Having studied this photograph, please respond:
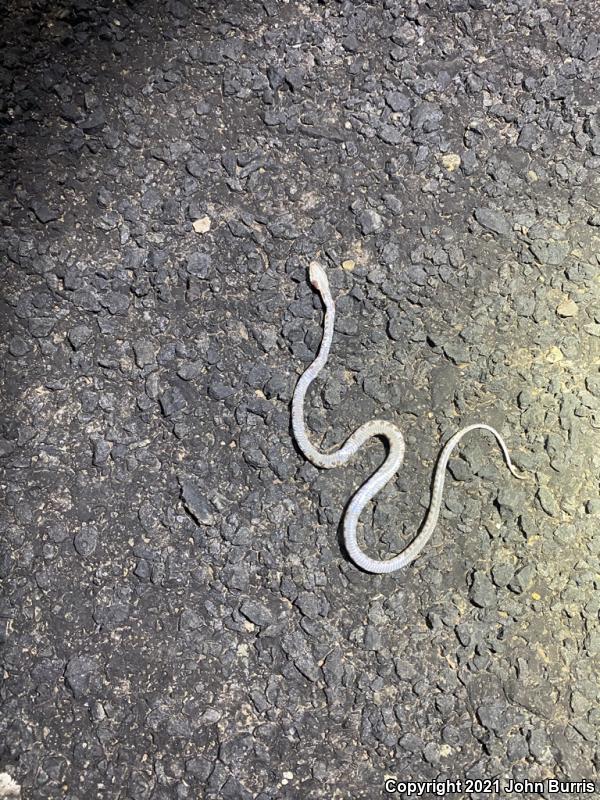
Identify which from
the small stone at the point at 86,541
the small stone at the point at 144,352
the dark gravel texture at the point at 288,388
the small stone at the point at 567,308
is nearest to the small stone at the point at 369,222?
the dark gravel texture at the point at 288,388

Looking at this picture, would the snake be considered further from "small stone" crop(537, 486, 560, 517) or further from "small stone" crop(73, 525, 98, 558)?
"small stone" crop(73, 525, 98, 558)

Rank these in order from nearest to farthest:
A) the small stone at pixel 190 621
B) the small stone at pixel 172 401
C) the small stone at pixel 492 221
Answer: the small stone at pixel 190 621
the small stone at pixel 172 401
the small stone at pixel 492 221

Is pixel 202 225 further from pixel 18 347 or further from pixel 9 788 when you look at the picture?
pixel 9 788

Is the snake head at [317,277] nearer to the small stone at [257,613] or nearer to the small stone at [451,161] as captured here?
the small stone at [451,161]

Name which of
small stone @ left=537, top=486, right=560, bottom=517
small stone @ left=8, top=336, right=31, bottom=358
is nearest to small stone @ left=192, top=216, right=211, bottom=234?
small stone @ left=8, top=336, right=31, bottom=358

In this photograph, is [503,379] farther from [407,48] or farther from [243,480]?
[407,48]

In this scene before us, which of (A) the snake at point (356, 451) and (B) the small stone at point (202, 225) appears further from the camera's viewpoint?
(B) the small stone at point (202, 225)

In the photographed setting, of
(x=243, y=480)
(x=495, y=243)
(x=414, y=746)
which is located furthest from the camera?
(x=495, y=243)

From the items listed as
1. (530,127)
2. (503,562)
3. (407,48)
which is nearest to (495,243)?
(530,127)
